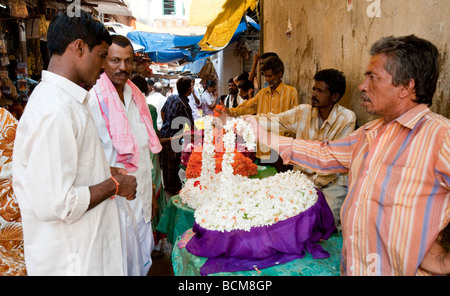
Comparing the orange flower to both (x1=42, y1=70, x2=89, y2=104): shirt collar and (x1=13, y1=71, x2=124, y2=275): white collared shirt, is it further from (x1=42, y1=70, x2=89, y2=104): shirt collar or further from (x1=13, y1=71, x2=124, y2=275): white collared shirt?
(x1=42, y1=70, x2=89, y2=104): shirt collar

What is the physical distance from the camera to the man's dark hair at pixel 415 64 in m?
1.59

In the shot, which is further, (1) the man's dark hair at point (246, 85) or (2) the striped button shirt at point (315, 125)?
(1) the man's dark hair at point (246, 85)

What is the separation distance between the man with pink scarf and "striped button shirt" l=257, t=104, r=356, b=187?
47.4 inches

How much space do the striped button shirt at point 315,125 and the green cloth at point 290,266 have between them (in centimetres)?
91

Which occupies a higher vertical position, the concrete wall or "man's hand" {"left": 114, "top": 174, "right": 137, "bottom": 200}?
the concrete wall

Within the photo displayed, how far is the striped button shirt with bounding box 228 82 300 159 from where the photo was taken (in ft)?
15.6

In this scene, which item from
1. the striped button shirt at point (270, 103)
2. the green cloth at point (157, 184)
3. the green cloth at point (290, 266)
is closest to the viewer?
A: the green cloth at point (290, 266)

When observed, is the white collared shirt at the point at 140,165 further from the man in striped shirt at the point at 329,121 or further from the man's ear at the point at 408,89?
the man's ear at the point at 408,89

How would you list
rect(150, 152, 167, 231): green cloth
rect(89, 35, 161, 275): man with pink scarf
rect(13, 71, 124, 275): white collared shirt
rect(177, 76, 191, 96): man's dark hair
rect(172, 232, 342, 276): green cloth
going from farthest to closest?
rect(177, 76, 191, 96): man's dark hair → rect(150, 152, 167, 231): green cloth → rect(89, 35, 161, 275): man with pink scarf → rect(172, 232, 342, 276): green cloth → rect(13, 71, 124, 275): white collared shirt

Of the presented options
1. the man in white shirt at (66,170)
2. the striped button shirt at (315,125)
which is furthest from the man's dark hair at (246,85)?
the man in white shirt at (66,170)

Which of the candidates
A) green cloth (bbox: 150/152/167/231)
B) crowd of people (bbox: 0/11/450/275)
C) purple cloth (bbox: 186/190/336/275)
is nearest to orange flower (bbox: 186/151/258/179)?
green cloth (bbox: 150/152/167/231)

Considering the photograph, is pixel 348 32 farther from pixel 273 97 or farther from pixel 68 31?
pixel 68 31
